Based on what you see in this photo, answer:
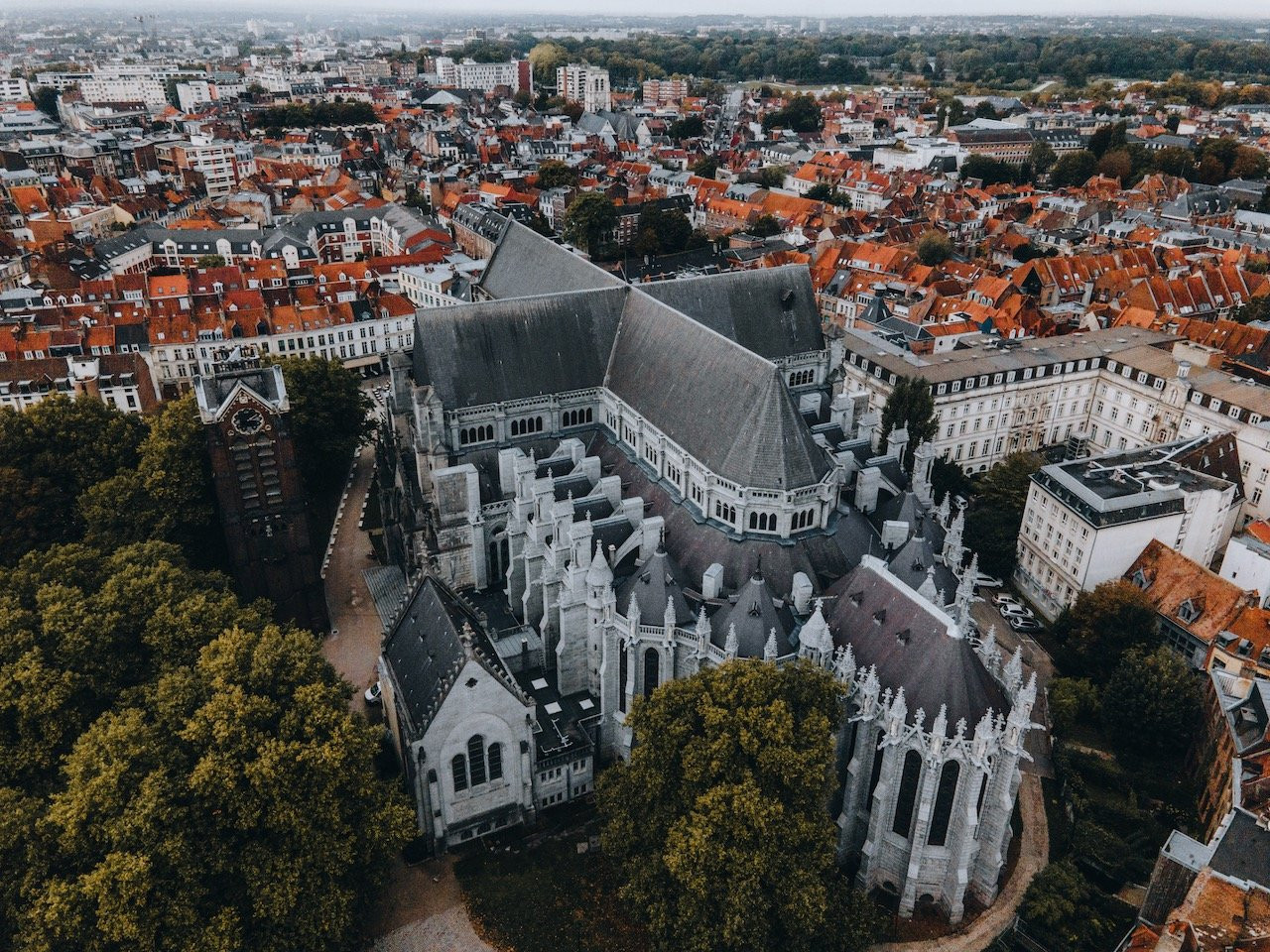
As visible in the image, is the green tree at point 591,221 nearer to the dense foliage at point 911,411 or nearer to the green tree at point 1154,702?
the dense foliage at point 911,411

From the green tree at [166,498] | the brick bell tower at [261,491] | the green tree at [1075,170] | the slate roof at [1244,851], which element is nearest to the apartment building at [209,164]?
the green tree at [166,498]

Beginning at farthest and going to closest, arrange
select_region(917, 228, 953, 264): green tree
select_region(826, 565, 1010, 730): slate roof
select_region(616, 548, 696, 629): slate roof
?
select_region(917, 228, 953, 264): green tree < select_region(616, 548, 696, 629): slate roof < select_region(826, 565, 1010, 730): slate roof

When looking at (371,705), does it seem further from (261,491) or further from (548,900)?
(548,900)

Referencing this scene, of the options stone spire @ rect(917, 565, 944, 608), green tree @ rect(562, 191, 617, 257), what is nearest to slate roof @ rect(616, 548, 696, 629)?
stone spire @ rect(917, 565, 944, 608)

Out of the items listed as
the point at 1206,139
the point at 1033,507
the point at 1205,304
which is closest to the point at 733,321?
the point at 1033,507

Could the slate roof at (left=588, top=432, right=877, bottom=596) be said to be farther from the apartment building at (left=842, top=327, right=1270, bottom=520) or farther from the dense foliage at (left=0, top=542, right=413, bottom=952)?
the apartment building at (left=842, top=327, right=1270, bottom=520)

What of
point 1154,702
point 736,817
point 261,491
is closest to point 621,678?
point 736,817
